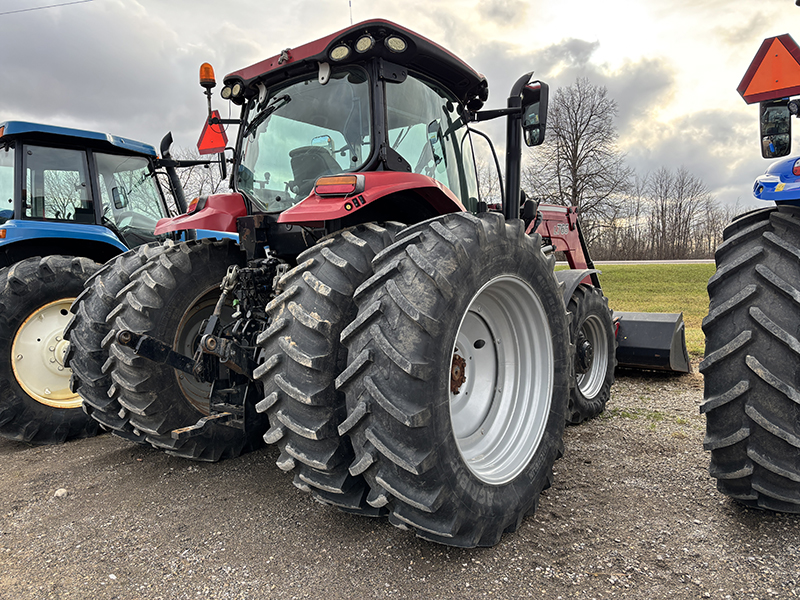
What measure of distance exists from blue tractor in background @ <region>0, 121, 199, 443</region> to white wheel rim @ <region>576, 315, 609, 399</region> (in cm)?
364

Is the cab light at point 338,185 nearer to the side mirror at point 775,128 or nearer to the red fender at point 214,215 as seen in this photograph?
the red fender at point 214,215

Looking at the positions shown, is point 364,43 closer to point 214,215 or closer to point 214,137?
point 214,215

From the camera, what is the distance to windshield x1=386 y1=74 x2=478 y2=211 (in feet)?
9.35

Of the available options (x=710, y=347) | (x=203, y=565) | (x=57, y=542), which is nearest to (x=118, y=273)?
(x=57, y=542)

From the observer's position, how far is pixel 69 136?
5023 millimetres

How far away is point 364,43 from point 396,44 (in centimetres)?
18

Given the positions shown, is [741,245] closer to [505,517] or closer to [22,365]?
[505,517]

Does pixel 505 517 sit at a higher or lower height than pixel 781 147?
lower

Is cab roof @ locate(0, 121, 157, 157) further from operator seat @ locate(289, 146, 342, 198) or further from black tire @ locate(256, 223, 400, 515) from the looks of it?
black tire @ locate(256, 223, 400, 515)

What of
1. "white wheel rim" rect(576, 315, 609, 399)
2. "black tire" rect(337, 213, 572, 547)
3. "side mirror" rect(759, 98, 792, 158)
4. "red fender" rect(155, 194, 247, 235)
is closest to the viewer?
→ "black tire" rect(337, 213, 572, 547)

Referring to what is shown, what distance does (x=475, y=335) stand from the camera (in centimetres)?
281

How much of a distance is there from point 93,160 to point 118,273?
2.73 m

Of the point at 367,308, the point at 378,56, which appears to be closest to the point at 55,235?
the point at 378,56

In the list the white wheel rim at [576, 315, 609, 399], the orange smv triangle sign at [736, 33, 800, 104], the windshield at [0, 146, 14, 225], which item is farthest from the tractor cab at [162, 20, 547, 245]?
the windshield at [0, 146, 14, 225]
